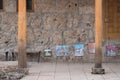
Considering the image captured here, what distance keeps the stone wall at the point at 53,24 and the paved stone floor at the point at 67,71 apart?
3.10 feet

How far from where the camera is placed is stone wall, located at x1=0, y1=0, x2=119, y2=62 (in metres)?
14.1

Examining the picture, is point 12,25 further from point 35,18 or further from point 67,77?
point 67,77

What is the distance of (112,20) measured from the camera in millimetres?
14078

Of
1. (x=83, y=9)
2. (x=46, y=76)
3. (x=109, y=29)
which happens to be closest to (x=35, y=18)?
(x=83, y=9)

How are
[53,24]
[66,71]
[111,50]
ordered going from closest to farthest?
[66,71] → [111,50] → [53,24]

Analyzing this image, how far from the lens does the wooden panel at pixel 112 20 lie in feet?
46.1

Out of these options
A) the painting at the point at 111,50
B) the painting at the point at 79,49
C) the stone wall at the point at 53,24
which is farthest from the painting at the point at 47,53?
the painting at the point at 111,50

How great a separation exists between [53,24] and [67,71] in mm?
2963

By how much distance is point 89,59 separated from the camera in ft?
46.3

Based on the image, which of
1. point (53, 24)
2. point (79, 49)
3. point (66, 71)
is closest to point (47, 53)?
point (53, 24)

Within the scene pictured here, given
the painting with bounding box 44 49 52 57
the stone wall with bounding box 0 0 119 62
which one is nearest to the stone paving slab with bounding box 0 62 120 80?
the painting with bounding box 44 49 52 57

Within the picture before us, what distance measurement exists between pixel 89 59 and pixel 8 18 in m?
3.71

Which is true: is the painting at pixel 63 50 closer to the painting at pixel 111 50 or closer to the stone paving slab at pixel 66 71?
the stone paving slab at pixel 66 71

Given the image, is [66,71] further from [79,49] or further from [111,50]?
[111,50]
